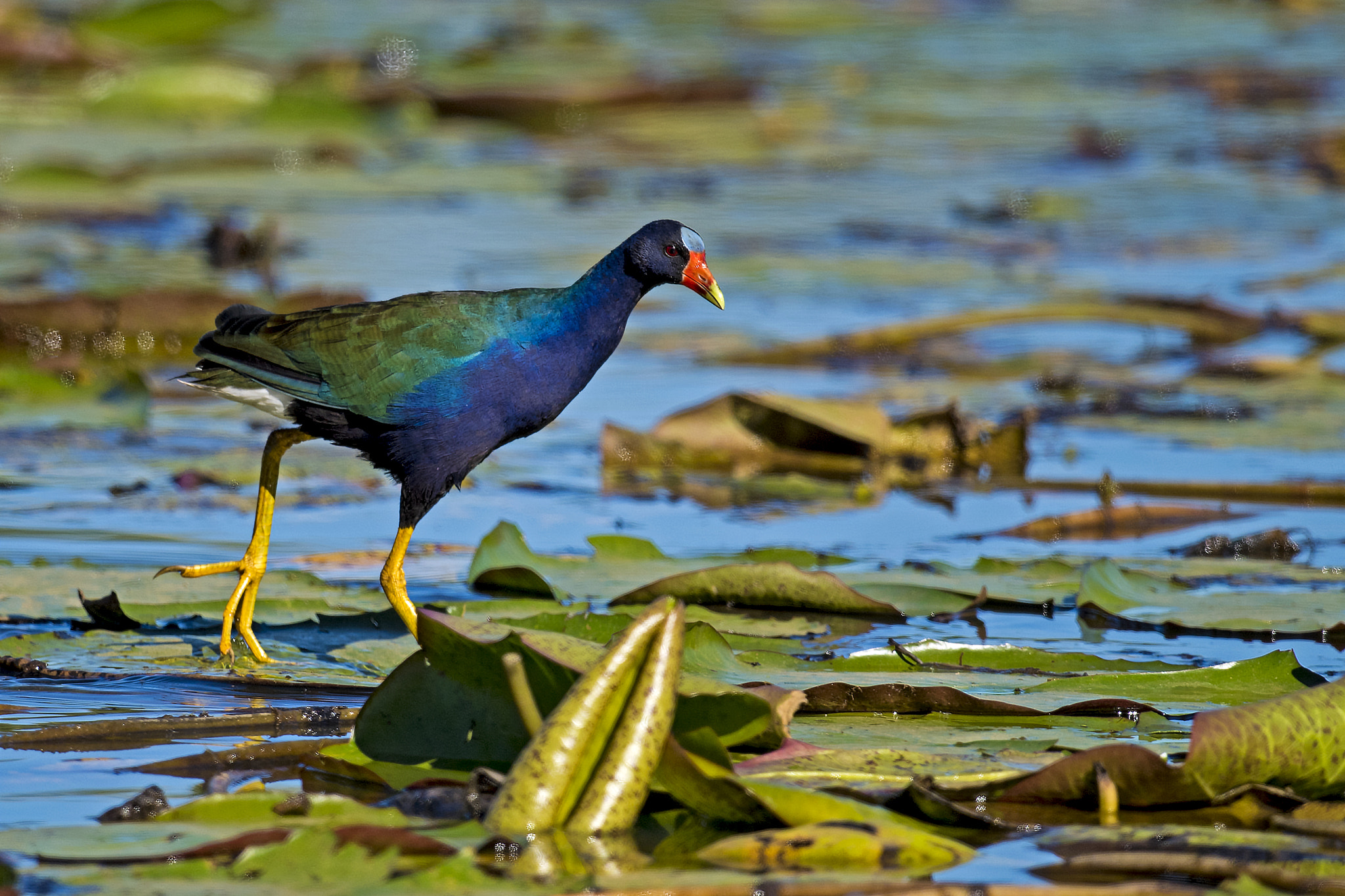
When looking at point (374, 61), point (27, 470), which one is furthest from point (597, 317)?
point (374, 61)

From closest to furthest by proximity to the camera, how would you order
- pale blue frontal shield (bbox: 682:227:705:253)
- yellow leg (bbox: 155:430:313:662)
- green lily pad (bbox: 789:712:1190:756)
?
green lily pad (bbox: 789:712:1190:756), yellow leg (bbox: 155:430:313:662), pale blue frontal shield (bbox: 682:227:705:253)

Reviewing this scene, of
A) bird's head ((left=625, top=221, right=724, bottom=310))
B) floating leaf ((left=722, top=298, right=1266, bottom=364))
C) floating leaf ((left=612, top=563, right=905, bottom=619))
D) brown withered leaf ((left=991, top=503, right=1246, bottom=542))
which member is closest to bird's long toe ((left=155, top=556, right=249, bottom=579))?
floating leaf ((left=612, top=563, right=905, bottom=619))

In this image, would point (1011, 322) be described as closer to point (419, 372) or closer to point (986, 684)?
point (419, 372)

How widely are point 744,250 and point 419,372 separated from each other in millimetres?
5142

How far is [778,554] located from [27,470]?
2094 mm

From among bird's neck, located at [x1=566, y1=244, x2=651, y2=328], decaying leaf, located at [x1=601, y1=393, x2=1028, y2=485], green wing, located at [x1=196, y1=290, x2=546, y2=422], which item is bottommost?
decaying leaf, located at [x1=601, y1=393, x2=1028, y2=485]

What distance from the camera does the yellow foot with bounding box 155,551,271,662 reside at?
10.5 ft

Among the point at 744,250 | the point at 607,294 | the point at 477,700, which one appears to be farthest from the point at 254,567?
the point at 744,250

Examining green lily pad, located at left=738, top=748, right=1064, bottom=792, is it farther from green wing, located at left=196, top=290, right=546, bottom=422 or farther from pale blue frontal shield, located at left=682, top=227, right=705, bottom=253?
pale blue frontal shield, located at left=682, top=227, right=705, bottom=253

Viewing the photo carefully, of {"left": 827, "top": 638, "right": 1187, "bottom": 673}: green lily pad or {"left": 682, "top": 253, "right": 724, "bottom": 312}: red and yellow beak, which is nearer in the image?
{"left": 827, "top": 638, "right": 1187, "bottom": 673}: green lily pad

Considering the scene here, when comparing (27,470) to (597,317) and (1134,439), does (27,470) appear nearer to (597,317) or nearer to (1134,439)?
(597,317)

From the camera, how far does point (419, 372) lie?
3.55 meters

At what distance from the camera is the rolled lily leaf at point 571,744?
223 cm

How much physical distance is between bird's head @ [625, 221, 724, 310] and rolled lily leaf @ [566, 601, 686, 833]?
1580 mm
